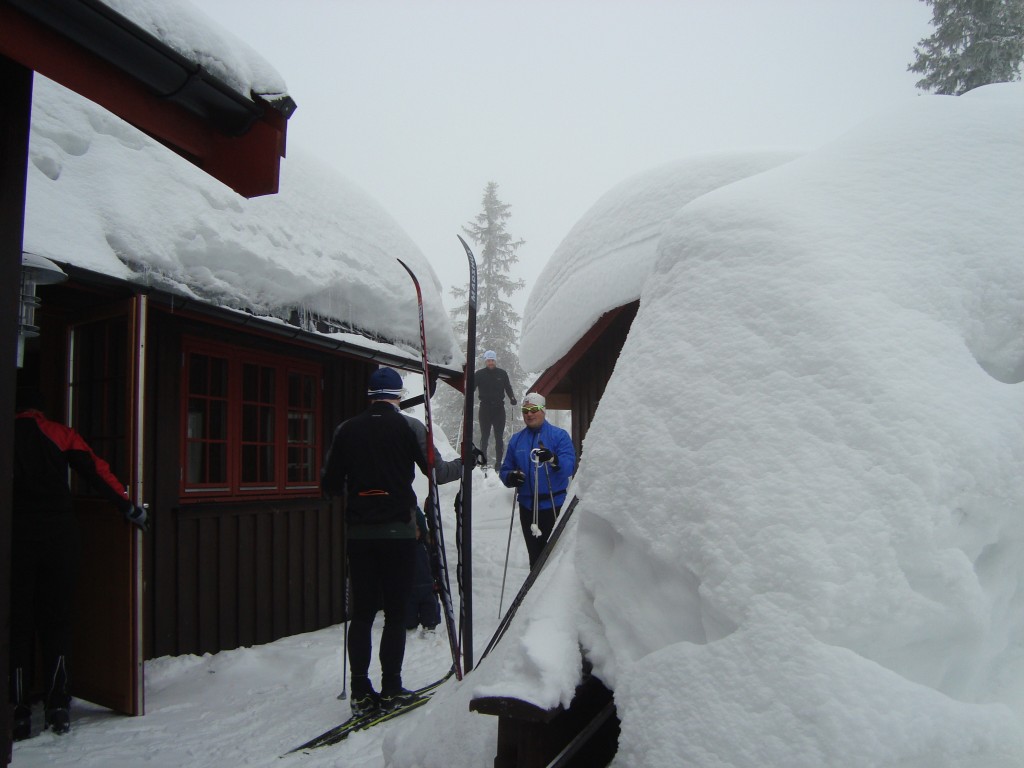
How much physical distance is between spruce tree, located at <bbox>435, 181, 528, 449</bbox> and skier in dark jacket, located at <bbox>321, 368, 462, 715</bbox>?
22002 mm

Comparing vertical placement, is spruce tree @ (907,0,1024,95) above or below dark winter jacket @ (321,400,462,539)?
above

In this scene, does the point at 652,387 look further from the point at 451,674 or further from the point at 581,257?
the point at 581,257

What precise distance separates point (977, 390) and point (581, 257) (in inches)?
151

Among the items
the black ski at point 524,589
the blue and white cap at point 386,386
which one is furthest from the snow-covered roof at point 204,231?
the black ski at point 524,589

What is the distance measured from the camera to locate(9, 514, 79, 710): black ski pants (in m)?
3.81

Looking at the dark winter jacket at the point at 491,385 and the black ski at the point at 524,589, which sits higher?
the dark winter jacket at the point at 491,385

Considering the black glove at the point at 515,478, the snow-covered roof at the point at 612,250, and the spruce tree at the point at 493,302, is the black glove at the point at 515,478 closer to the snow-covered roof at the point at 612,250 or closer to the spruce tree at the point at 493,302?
the snow-covered roof at the point at 612,250

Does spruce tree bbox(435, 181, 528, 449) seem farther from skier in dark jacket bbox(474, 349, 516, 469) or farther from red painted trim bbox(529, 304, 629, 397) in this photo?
red painted trim bbox(529, 304, 629, 397)

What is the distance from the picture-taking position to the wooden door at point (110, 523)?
4.07m

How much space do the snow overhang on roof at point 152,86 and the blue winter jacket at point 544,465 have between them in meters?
3.41

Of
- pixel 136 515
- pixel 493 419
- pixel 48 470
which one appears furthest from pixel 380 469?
pixel 493 419

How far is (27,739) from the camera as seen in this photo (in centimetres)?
370

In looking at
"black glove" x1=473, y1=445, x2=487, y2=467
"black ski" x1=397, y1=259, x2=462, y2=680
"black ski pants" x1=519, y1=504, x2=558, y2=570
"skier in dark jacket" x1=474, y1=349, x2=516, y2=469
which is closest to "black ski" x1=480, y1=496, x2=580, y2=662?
"black glove" x1=473, y1=445, x2=487, y2=467

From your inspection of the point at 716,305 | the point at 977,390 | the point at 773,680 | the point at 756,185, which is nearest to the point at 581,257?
the point at 756,185
